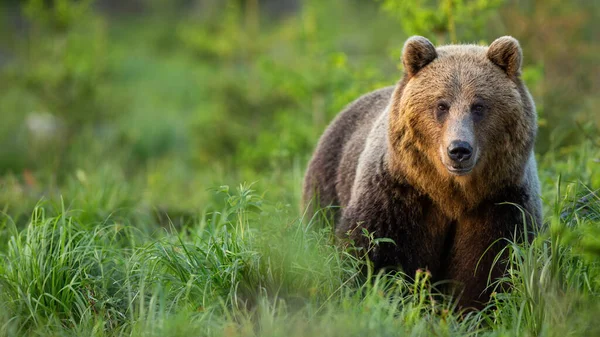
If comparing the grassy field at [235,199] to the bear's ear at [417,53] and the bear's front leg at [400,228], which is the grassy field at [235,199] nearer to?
the bear's front leg at [400,228]

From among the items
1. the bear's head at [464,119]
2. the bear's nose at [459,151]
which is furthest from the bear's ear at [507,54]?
the bear's nose at [459,151]

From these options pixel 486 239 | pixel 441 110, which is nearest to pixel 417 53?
pixel 441 110

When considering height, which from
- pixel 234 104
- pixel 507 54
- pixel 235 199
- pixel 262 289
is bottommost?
pixel 262 289

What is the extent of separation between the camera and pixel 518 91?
4586 millimetres

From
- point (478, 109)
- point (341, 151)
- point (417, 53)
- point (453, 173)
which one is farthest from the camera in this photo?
point (341, 151)

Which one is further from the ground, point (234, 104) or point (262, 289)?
point (234, 104)

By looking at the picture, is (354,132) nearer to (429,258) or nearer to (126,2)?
(429,258)

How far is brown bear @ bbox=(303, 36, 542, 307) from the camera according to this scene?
14.6ft

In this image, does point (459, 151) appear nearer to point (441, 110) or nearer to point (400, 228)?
point (441, 110)

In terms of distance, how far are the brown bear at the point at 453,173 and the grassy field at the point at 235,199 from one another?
0.16 m

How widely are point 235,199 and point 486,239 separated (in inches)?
58.2

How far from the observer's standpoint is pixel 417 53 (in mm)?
4699

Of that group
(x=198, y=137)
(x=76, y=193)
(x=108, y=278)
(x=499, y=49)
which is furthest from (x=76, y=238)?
(x=198, y=137)

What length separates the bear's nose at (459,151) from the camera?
421 centimetres
